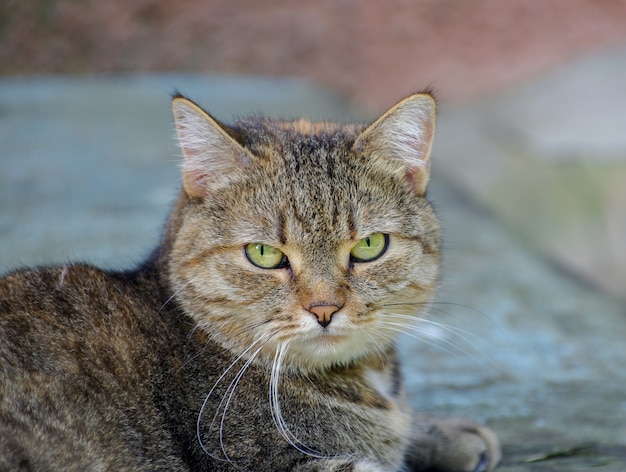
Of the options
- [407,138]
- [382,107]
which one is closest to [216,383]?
[407,138]

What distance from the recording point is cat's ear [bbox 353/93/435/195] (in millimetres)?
3000

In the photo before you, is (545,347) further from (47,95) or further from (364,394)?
(47,95)

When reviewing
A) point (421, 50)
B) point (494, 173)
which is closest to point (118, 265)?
point (494, 173)

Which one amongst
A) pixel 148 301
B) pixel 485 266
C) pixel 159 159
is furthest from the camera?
pixel 159 159

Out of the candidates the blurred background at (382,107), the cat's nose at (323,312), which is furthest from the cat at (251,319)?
the blurred background at (382,107)

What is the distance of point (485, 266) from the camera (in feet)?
18.1

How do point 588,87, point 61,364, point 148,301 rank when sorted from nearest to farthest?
point 61,364
point 148,301
point 588,87

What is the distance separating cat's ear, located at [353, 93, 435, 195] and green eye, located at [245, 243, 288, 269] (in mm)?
485

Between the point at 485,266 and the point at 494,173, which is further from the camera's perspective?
the point at 494,173

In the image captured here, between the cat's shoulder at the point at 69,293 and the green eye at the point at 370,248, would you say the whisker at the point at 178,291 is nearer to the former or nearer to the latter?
the cat's shoulder at the point at 69,293

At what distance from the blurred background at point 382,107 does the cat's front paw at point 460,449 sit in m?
1.48

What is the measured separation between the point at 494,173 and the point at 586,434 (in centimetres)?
481

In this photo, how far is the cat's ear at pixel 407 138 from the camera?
9.84 ft

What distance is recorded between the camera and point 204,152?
9.63 ft
